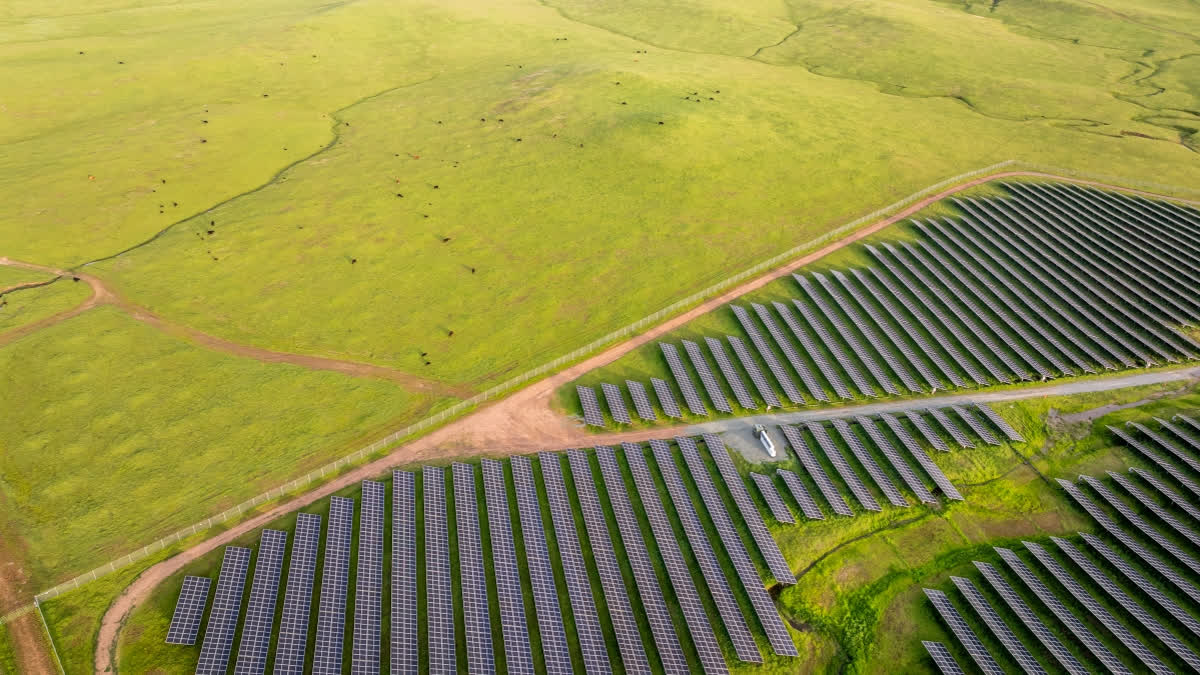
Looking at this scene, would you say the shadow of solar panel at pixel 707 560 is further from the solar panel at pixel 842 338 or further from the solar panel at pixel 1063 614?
the solar panel at pixel 842 338

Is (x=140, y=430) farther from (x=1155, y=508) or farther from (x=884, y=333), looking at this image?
(x=1155, y=508)

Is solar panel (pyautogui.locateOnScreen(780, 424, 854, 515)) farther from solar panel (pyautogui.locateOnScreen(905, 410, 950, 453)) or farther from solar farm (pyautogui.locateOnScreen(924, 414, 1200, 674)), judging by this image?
solar panel (pyautogui.locateOnScreen(905, 410, 950, 453))

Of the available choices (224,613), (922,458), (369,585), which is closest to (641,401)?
(922,458)

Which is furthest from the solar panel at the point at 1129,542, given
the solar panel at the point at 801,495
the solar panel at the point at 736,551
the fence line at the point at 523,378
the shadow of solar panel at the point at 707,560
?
the fence line at the point at 523,378

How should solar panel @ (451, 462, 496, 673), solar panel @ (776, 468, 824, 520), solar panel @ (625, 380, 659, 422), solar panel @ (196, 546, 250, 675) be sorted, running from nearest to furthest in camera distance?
solar panel @ (196, 546, 250, 675) < solar panel @ (451, 462, 496, 673) < solar panel @ (776, 468, 824, 520) < solar panel @ (625, 380, 659, 422)

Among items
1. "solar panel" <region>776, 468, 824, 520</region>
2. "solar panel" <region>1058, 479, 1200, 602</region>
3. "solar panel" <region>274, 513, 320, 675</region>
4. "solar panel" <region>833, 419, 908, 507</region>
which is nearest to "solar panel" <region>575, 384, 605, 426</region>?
"solar panel" <region>776, 468, 824, 520</region>
